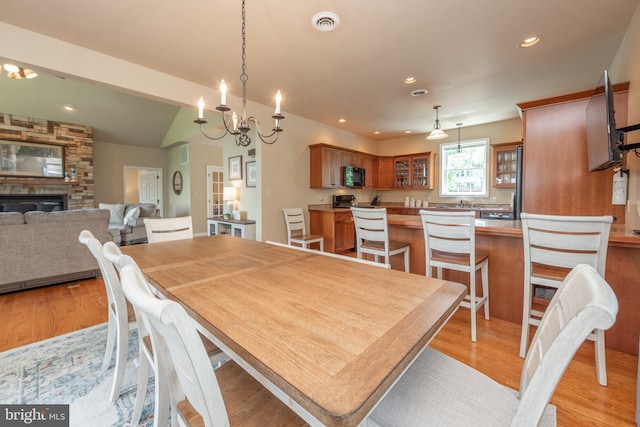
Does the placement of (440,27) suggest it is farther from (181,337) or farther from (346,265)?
(181,337)

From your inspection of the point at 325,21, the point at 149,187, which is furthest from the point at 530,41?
the point at 149,187

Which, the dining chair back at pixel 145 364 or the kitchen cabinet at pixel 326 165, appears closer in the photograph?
the dining chair back at pixel 145 364

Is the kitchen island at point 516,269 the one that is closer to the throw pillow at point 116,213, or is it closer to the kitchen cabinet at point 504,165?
the kitchen cabinet at point 504,165

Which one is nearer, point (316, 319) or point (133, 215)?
point (316, 319)

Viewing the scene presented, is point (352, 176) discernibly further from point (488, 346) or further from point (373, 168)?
point (488, 346)

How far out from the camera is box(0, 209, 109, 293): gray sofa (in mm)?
3057

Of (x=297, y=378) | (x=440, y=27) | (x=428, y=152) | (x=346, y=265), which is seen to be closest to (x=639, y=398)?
(x=346, y=265)

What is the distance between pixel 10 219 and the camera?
3064 millimetres

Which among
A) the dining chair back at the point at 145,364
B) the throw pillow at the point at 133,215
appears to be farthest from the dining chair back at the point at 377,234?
the throw pillow at the point at 133,215

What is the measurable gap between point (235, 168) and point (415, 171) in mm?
4082

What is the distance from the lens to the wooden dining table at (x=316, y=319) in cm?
60

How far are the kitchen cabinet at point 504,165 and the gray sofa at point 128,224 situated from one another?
719 centimetres

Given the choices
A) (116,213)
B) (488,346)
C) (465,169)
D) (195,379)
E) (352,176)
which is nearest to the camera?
(195,379)

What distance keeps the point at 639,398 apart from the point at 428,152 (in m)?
5.43
